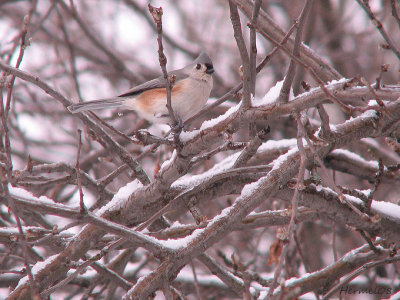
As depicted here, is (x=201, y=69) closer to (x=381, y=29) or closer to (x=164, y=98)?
(x=164, y=98)

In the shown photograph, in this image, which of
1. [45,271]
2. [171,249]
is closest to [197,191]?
[171,249]

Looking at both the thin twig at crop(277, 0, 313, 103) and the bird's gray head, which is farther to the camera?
the bird's gray head

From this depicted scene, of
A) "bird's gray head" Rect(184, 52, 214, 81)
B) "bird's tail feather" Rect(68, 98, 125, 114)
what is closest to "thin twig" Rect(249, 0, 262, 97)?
"bird's tail feather" Rect(68, 98, 125, 114)

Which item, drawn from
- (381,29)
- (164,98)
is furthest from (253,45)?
(164,98)

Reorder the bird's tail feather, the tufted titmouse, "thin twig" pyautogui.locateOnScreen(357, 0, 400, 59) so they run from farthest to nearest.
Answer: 1. the tufted titmouse
2. the bird's tail feather
3. "thin twig" pyautogui.locateOnScreen(357, 0, 400, 59)

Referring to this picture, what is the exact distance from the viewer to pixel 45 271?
2.93 metres

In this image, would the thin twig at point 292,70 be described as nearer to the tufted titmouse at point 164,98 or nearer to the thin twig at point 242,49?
the thin twig at point 242,49

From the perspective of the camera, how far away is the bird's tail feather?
314cm

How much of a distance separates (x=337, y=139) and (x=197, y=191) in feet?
3.20

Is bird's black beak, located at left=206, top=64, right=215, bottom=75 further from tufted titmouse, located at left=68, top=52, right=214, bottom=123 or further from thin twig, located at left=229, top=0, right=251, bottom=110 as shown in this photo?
thin twig, located at left=229, top=0, right=251, bottom=110

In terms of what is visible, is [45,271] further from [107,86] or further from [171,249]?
[107,86]

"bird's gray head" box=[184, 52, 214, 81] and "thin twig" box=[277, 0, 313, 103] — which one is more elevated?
"bird's gray head" box=[184, 52, 214, 81]

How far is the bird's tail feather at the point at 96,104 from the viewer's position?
314cm

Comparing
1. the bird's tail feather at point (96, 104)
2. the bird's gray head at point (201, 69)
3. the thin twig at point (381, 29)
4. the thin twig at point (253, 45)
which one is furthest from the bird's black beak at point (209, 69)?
the thin twig at point (381, 29)
